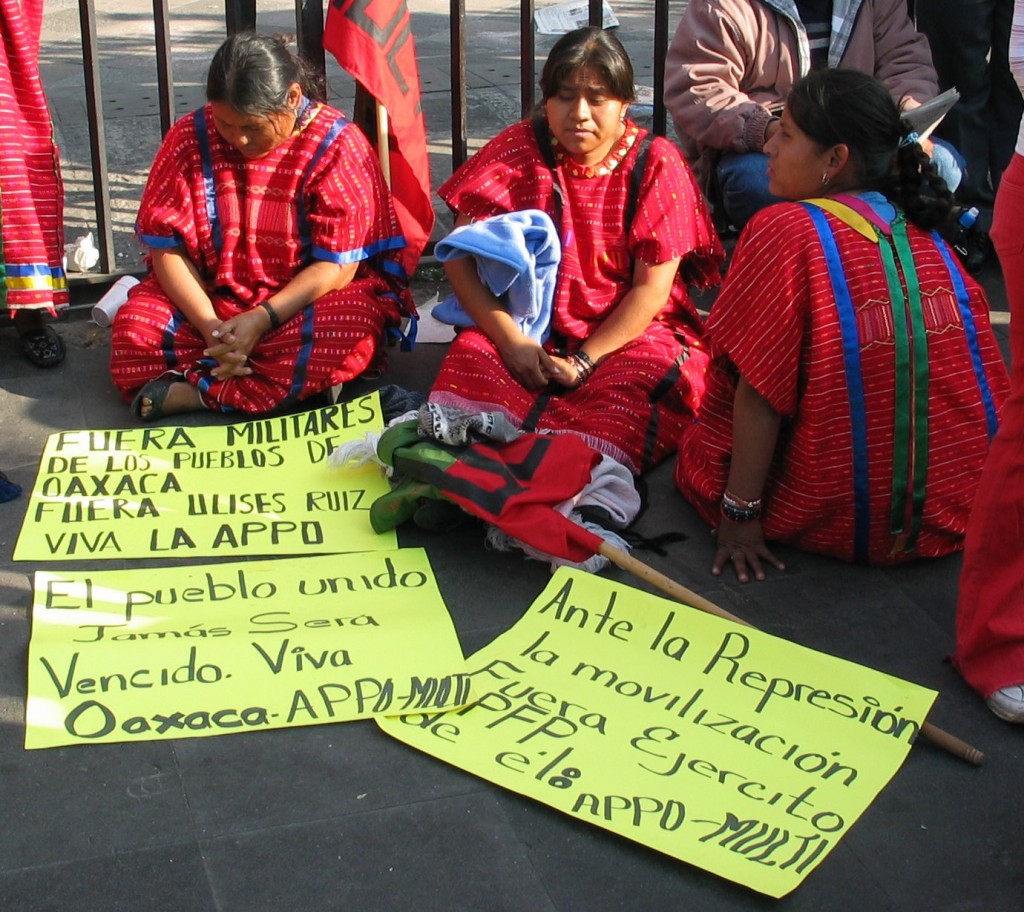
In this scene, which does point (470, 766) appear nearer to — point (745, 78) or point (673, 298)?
point (673, 298)

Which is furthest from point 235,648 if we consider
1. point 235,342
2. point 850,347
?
point 850,347

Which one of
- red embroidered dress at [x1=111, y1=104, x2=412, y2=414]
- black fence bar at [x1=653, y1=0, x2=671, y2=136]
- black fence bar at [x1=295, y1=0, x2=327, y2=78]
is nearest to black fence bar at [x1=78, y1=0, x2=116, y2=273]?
red embroidered dress at [x1=111, y1=104, x2=412, y2=414]

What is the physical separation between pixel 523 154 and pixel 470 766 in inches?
77.1

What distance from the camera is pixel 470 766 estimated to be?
256cm

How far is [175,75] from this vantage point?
7184 millimetres

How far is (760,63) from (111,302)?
7.03ft

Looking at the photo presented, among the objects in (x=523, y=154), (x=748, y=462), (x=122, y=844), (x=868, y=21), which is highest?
(x=868, y=21)

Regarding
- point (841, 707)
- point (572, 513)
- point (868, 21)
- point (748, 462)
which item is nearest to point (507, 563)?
point (572, 513)

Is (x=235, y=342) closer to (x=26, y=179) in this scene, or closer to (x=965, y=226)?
(x=26, y=179)

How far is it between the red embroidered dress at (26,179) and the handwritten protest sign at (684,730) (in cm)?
199

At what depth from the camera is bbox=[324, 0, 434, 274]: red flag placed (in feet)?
14.2

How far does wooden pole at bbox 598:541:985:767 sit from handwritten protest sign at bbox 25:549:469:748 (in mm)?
400

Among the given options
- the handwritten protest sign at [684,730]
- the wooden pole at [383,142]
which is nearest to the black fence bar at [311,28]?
the wooden pole at [383,142]

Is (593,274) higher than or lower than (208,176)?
lower
